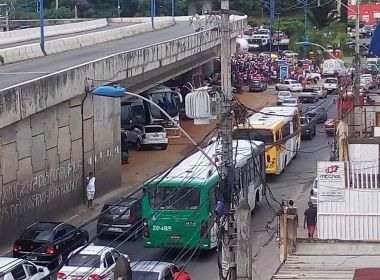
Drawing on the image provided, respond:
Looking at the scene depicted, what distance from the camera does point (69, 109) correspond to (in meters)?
27.2

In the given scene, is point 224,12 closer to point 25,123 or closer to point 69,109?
point 25,123

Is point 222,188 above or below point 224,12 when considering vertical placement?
below

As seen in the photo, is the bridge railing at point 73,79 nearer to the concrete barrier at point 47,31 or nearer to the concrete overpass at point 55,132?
the concrete overpass at point 55,132

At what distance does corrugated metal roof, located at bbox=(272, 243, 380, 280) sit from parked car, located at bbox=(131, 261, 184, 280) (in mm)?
3813

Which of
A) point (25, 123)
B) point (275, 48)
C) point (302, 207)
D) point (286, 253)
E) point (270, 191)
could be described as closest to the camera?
point (286, 253)

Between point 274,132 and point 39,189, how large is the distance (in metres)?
8.90

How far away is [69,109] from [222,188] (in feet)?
42.9

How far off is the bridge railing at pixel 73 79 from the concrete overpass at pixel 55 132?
25 mm

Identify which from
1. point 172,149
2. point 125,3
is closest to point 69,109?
point 172,149

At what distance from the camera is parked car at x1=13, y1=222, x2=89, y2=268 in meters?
20.1

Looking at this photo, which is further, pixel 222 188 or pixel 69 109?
pixel 69 109

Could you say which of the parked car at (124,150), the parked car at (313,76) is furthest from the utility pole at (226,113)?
the parked car at (313,76)

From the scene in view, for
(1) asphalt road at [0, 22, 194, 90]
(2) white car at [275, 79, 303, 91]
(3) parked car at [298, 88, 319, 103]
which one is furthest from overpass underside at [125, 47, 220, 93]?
(2) white car at [275, 79, 303, 91]

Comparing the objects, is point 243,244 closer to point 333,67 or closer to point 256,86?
point 256,86
